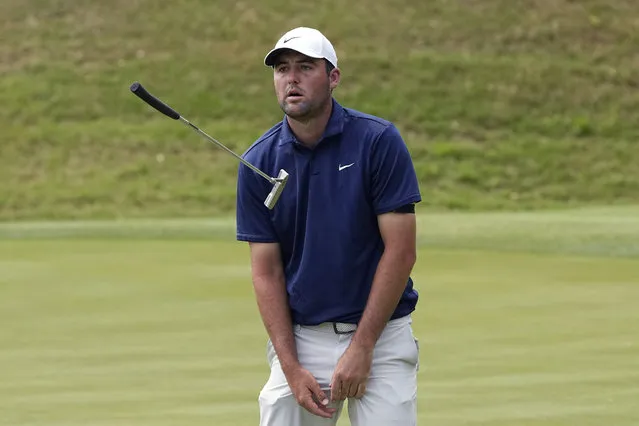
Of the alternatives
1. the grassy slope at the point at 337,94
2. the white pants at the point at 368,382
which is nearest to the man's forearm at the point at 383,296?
the white pants at the point at 368,382

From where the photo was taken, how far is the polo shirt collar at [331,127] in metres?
3.78

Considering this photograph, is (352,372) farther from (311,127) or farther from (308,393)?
(311,127)

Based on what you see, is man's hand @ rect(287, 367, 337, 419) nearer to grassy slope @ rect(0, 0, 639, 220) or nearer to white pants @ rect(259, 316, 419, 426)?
white pants @ rect(259, 316, 419, 426)

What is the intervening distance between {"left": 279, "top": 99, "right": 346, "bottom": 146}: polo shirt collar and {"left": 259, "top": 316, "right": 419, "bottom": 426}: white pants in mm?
496

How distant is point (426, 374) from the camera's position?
710cm

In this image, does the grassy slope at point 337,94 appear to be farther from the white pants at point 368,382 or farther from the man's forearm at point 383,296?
the man's forearm at point 383,296

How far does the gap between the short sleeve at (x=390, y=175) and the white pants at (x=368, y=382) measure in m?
0.34

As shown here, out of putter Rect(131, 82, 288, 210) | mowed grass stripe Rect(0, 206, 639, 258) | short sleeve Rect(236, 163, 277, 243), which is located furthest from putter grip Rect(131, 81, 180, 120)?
mowed grass stripe Rect(0, 206, 639, 258)

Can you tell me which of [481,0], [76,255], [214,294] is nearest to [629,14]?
[481,0]

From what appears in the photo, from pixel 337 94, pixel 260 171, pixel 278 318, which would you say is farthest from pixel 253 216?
pixel 337 94

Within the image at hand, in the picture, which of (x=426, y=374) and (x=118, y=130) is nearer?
(x=426, y=374)

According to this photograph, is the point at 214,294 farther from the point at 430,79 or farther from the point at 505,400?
the point at 430,79

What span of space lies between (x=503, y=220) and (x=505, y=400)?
1050cm

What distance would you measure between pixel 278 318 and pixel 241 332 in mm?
4642
